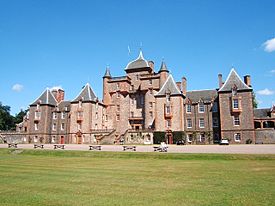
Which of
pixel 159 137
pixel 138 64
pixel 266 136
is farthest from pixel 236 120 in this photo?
pixel 138 64

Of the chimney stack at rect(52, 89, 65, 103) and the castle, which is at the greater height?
the chimney stack at rect(52, 89, 65, 103)

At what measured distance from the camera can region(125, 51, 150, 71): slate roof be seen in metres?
55.3

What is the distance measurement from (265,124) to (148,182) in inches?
Result: 1789

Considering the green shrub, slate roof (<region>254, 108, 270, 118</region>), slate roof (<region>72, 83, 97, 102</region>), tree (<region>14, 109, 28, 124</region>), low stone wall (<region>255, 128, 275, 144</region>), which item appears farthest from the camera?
tree (<region>14, 109, 28, 124</region>)

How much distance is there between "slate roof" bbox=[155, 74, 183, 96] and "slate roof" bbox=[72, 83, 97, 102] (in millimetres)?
14109

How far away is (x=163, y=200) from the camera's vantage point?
334 inches

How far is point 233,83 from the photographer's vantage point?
1715 inches

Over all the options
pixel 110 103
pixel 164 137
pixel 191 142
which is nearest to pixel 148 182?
pixel 164 137

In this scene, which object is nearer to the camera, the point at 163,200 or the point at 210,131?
the point at 163,200

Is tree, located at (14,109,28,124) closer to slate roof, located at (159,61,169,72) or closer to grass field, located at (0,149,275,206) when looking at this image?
slate roof, located at (159,61,169,72)

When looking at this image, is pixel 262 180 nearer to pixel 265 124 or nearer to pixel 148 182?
pixel 148 182

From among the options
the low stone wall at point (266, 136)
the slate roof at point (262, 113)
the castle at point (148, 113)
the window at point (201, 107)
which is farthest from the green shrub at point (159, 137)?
the slate roof at point (262, 113)

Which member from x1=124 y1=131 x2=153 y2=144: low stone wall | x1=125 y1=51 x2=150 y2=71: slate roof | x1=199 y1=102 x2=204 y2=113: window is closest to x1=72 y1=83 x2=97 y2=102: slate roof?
x1=125 y1=51 x2=150 y2=71: slate roof

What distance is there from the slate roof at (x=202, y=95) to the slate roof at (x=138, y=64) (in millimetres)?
10899
